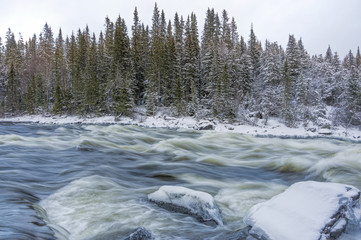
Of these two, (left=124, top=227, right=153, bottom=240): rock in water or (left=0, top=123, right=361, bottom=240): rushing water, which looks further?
(left=0, top=123, right=361, bottom=240): rushing water

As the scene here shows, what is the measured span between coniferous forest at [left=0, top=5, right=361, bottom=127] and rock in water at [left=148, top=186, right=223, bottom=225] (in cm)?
2993

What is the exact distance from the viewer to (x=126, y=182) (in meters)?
6.20

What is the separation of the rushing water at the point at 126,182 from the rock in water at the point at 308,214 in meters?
0.32

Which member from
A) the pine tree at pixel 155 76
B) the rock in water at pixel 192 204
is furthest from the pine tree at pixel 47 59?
the rock in water at pixel 192 204

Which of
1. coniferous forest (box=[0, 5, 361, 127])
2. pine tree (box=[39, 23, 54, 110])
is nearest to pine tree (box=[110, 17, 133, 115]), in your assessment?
coniferous forest (box=[0, 5, 361, 127])

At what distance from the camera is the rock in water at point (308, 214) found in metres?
2.71

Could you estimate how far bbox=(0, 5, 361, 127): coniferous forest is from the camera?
35.0 metres

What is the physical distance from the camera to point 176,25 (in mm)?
58219

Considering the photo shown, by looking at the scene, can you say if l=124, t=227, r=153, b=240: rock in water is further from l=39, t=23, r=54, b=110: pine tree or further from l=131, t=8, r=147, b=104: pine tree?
l=39, t=23, r=54, b=110: pine tree

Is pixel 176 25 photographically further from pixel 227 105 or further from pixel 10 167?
pixel 10 167

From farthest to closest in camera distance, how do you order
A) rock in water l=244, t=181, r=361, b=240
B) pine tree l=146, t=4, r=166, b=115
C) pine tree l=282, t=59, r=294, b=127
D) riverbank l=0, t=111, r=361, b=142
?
pine tree l=146, t=4, r=166, b=115 → pine tree l=282, t=59, r=294, b=127 → riverbank l=0, t=111, r=361, b=142 → rock in water l=244, t=181, r=361, b=240

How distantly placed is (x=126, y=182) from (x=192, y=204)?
2.68m

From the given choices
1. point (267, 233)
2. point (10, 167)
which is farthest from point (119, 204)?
point (10, 167)

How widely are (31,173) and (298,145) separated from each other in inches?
474
